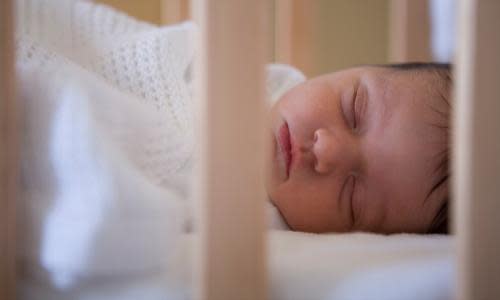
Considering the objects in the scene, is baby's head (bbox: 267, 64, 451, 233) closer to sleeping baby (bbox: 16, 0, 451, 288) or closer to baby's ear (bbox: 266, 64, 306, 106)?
sleeping baby (bbox: 16, 0, 451, 288)

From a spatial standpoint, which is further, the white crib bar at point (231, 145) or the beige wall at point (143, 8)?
A: the beige wall at point (143, 8)

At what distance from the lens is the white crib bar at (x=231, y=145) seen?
35cm

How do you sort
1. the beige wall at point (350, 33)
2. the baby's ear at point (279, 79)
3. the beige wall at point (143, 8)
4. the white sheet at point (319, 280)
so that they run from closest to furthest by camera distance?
the white sheet at point (319, 280) → the baby's ear at point (279, 79) → the beige wall at point (143, 8) → the beige wall at point (350, 33)

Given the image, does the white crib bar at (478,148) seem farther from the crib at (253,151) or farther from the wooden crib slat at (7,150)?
the wooden crib slat at (7,150)

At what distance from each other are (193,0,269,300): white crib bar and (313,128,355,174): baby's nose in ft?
1.22

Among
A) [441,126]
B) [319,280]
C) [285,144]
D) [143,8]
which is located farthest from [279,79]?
[319,280]

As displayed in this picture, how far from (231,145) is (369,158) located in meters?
0.42

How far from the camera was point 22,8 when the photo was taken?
26.3 inches

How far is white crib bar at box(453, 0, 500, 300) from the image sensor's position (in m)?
0.34

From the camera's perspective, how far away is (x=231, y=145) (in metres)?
0.35

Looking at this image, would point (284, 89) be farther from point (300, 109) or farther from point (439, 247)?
point (439, 247)

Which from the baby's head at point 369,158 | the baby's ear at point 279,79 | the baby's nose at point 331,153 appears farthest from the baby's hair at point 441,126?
the baby's ear at point 279,79

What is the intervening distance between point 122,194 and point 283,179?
1.22ft

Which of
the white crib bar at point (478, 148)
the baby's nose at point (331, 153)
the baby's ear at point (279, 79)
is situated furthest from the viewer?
the baby's ear at point (279, 79)
